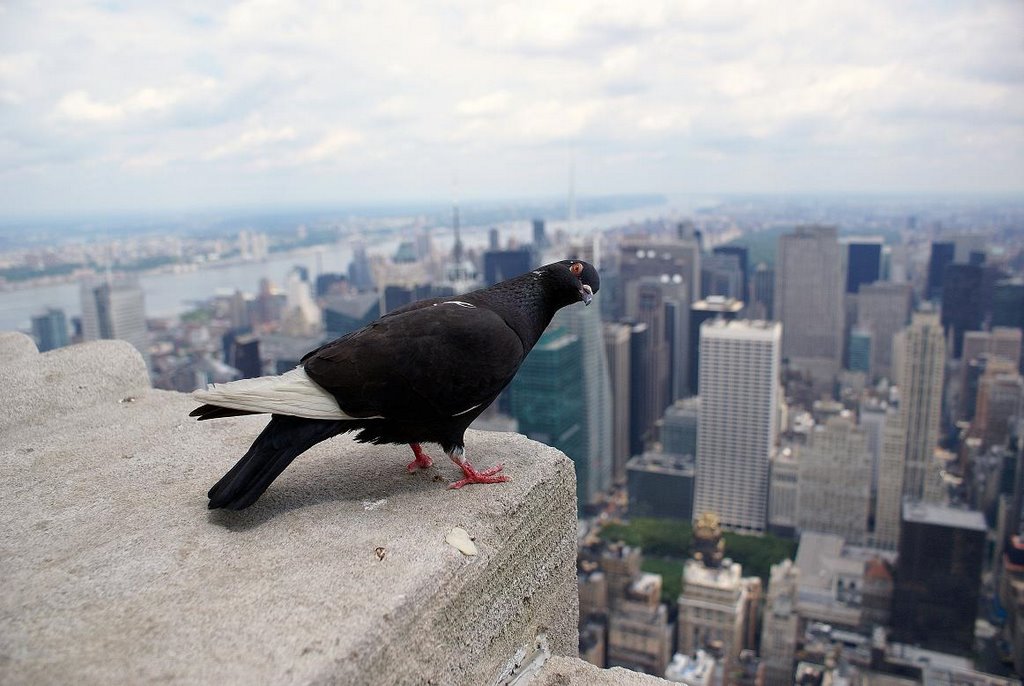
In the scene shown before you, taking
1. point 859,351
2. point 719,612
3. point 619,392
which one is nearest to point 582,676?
point 719,612

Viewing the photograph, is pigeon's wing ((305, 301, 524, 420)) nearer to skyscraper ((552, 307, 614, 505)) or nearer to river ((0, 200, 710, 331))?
river ((0, 200, 710, 331))

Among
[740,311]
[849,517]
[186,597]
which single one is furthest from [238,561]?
[740,311]

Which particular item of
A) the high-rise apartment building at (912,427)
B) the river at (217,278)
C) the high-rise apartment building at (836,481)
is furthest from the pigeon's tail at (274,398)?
the high-rise apartment building at (836,481)

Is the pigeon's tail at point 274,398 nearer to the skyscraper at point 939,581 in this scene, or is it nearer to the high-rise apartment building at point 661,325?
the skyscraper at point 939,581

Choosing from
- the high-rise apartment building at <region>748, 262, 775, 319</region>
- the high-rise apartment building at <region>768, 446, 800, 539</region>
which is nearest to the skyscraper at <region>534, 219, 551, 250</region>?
the high-rise apartment building at <region>748, 262, 775, 319</region>

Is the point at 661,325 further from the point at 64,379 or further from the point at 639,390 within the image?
the point at 64,379

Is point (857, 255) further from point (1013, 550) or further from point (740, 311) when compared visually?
point (1013, 550)
